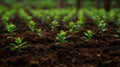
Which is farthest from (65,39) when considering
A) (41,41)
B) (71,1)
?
(71,1)

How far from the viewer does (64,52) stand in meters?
6.25

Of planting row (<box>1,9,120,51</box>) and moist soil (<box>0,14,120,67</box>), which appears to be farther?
planting row (<box>1,9,120,51</box>)

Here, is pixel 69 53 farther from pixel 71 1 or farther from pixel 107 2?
pixel 71 1

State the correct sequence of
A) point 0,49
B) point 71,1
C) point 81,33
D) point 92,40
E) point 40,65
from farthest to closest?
point 71,1, point 81,33, point 92,40, point 0,49, point 40,65

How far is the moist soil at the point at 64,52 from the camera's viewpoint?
572 centimetres

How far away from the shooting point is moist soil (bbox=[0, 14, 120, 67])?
5.72m

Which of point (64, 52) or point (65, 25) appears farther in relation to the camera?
point (65, 25)

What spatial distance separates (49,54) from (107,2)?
12612 millimetres

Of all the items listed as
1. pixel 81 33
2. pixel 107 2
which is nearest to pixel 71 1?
pixel 107 2

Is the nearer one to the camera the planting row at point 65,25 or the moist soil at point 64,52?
the moist soil at point 64,52

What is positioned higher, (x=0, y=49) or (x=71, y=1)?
(x=0, y=49)

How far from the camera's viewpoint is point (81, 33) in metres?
7.95

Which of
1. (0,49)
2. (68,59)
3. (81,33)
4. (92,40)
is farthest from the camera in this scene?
(81,33)

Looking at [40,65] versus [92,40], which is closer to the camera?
[40,65]
